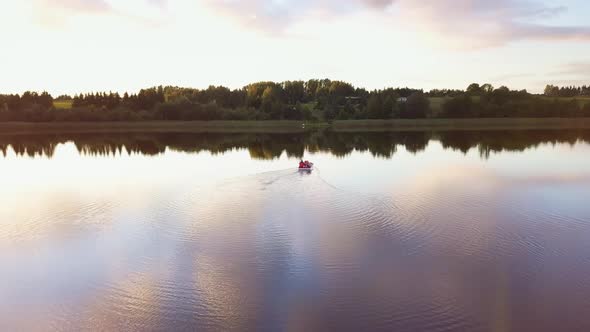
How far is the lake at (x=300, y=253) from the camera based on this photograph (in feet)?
26.4

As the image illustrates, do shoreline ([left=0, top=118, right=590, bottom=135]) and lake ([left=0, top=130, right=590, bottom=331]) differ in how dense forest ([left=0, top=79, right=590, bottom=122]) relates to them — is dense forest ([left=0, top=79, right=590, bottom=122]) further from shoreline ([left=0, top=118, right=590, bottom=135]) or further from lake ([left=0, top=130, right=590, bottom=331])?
lake ([left=0, top=130, right=590, bottom=331])

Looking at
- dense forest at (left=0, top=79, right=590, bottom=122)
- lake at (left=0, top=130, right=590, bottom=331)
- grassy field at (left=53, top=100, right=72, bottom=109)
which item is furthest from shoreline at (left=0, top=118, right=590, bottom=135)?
lake at (left=0, top=130, right=590, bottom=331)

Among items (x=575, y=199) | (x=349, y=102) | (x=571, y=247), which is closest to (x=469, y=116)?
(x=349, y=102)

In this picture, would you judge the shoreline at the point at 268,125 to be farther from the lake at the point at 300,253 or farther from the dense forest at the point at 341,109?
the lake at the point at 300,253

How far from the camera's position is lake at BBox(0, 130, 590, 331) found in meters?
8.05

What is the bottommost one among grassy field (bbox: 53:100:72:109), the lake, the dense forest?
the lake

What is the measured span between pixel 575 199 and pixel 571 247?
6576 mm

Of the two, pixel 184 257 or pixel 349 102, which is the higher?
pixel 349 102

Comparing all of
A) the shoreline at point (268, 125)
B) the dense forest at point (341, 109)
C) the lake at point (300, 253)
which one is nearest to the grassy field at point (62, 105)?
the dense forest at point (341, 109)

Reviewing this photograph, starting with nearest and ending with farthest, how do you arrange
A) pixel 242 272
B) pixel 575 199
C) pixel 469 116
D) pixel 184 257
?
pixel 242 272
pixel 184 257
pixel 575 199
pixel 469 116

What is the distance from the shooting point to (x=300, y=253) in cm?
1124

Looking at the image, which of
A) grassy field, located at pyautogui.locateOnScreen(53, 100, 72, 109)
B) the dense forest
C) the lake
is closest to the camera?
the lake

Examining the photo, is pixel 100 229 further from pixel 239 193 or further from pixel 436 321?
pixel 436 321

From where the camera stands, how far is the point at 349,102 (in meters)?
92.3
